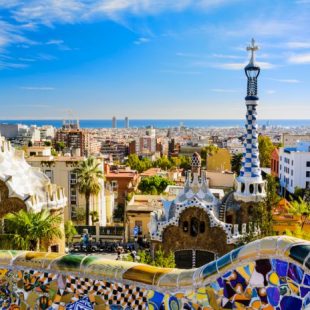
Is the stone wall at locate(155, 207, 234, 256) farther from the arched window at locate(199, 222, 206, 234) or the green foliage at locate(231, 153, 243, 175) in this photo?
the green foliage at locate(231, 153, 243, 175)

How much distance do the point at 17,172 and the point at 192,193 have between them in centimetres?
763

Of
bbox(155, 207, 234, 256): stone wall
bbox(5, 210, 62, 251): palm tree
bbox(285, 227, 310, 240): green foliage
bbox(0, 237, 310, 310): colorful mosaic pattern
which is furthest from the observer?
bbox(155, 207, 234, 256): stone wall

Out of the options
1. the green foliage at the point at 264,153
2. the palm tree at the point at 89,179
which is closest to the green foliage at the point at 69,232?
the palm tree at the point at 89,179

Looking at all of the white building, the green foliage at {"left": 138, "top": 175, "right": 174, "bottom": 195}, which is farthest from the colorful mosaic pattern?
the white building

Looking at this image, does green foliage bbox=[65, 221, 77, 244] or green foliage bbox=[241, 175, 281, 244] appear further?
green foliage bbox=[65, 221, 77, 244]

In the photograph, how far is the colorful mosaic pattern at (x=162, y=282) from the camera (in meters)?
3.95

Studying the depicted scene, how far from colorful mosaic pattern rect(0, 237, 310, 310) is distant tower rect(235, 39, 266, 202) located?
46.1ft

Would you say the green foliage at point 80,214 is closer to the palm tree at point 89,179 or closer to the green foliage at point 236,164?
the palm tree at point 89,179

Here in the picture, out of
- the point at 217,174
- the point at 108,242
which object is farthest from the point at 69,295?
the point at 217,174

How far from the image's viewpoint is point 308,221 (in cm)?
1986

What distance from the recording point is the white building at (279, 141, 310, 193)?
46469 mm

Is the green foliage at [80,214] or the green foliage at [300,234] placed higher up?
the green foliage at [300,234]

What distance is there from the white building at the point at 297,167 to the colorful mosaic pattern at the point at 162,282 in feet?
146

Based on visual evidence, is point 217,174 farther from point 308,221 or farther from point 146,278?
point 146,278
